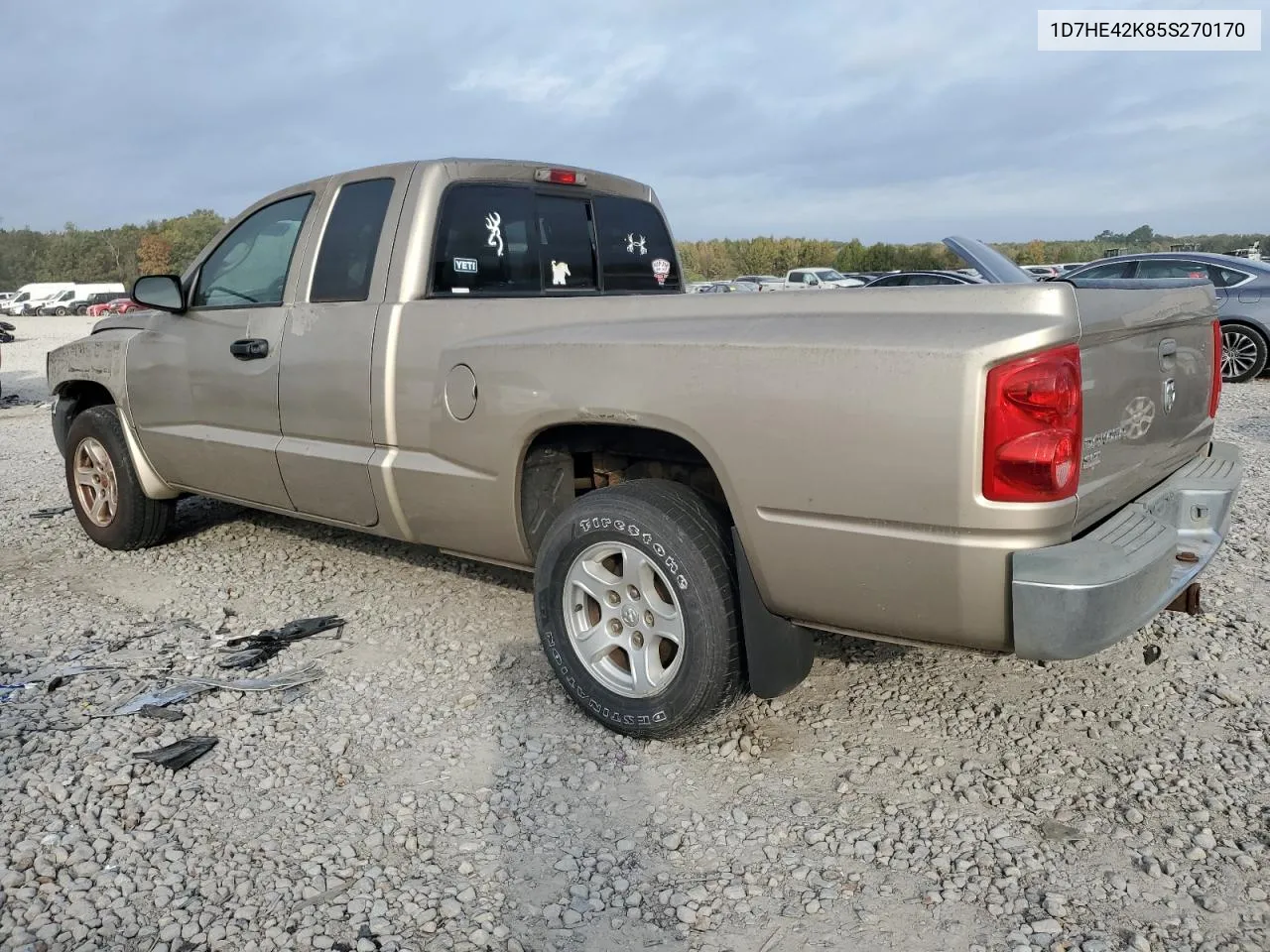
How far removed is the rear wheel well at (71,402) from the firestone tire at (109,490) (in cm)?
20

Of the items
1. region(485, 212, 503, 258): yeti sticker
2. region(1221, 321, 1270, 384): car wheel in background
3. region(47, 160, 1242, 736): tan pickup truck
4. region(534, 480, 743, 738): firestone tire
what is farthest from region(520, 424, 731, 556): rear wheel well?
region(1221, 321, 1270, 384): car wheel in background

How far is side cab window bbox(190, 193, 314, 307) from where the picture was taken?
14.7 ft

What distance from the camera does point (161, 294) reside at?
475 centimetres

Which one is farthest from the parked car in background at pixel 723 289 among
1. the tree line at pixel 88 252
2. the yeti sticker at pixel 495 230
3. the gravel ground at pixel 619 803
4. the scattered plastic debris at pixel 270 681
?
the tree line at pixel 88 252

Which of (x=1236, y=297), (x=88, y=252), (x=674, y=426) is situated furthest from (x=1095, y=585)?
(x=88, y=252)

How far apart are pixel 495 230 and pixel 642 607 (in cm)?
182

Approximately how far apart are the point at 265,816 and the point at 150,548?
3.35 metres

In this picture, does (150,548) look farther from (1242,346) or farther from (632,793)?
(1242,346)

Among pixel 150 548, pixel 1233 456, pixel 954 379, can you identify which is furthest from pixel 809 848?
pixel 150 548

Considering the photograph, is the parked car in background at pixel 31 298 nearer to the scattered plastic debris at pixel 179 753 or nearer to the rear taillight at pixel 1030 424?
the scattered plastic debris at pixel 179 753

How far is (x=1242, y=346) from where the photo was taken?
12.3 metres

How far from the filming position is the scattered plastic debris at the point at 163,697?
358 cm

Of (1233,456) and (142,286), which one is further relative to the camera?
(142,286)

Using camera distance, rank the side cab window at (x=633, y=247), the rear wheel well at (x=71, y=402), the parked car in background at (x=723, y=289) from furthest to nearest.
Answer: the rear wheel well at (x=71, y=402) < the side cab window at (x=633, y=247) < the parked car in background at (x=723, y=289)
